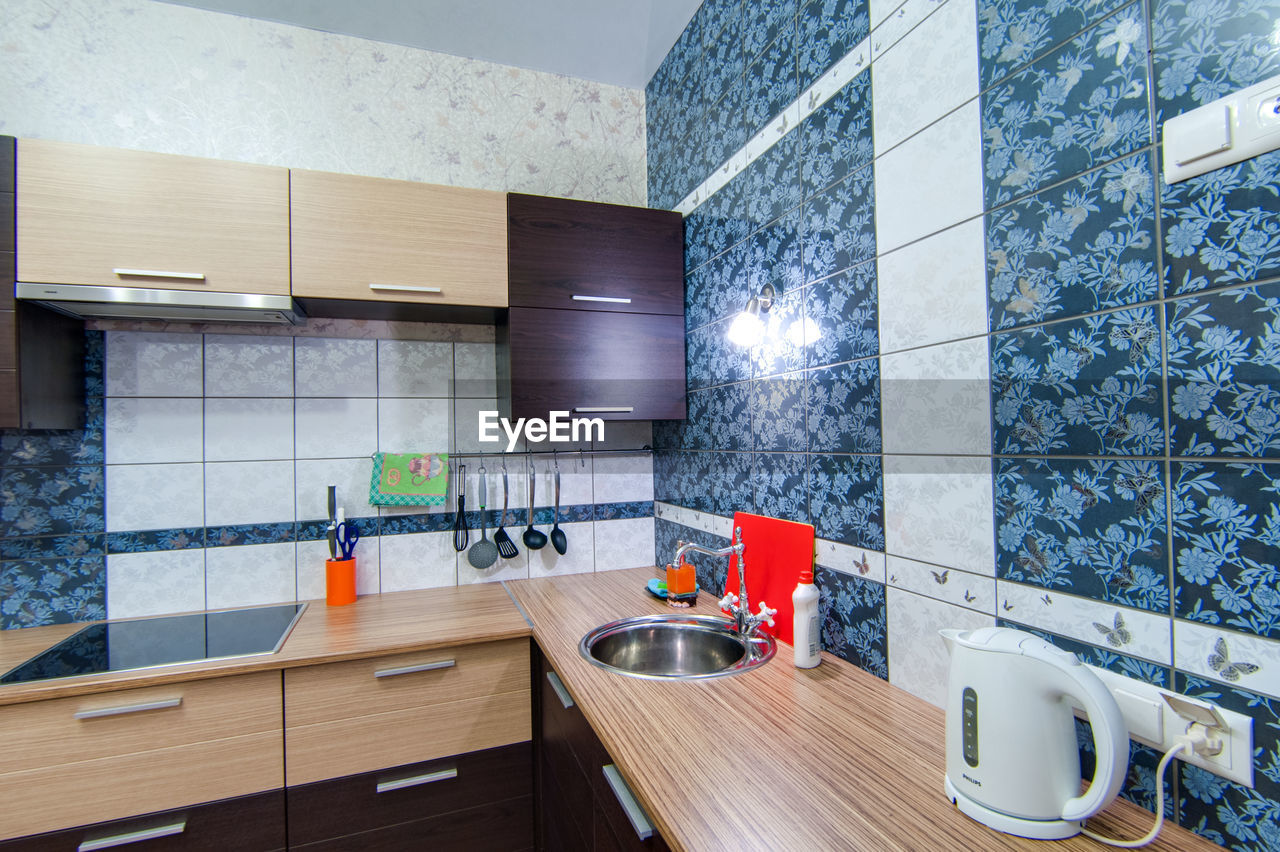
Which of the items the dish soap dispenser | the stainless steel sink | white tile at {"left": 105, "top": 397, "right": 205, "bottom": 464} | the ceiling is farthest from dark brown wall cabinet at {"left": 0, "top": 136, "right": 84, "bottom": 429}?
the dish soap dispenser

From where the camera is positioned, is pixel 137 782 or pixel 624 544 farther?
pixel 624 544

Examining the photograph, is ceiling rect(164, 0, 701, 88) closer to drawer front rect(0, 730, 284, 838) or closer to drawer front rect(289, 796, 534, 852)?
drawer front rect(0, 730, 284, 838)

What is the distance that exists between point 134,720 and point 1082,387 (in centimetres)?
214

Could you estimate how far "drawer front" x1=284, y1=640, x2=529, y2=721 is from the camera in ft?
5.04

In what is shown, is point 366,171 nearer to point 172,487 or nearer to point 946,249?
point 172,487

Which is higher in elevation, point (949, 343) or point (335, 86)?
point (335, 86)

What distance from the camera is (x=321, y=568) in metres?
2.04

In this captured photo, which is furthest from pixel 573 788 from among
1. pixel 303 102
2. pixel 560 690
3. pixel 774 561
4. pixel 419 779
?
pixel 303 102

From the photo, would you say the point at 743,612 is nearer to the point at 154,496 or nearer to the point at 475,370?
the point at 475,370

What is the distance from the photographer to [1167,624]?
2.50 feet

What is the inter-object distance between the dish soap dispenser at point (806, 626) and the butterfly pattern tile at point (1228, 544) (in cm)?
67

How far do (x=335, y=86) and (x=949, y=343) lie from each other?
2297mm

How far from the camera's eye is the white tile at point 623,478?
241 cm

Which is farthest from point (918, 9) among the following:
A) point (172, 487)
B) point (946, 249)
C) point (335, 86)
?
point (172, 487)
